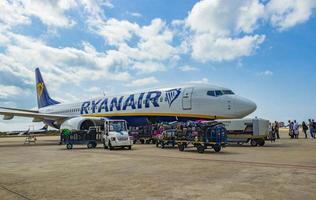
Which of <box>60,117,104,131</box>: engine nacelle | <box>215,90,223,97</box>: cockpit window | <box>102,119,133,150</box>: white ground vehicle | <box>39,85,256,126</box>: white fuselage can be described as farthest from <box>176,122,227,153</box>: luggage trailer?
<box>60,117,104,131</box>: engine nacelle

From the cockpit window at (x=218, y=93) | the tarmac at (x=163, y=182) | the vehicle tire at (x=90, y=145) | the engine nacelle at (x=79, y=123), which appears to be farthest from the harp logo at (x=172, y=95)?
the tarmac at (x=163, y=182)

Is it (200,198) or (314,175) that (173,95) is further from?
(200,198)

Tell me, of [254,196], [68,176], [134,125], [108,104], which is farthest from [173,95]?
[254,196]

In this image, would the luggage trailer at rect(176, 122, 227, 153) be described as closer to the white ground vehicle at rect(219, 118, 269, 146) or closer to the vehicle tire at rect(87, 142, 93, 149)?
the white ground vehicle at rect(219, 118, 269, 146)

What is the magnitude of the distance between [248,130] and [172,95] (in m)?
6.73

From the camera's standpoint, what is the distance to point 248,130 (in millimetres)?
22859

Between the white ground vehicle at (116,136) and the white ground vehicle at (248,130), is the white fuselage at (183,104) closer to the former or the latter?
the white ground vehicle at (248,130)

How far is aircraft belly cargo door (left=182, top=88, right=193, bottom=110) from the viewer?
82.2ft

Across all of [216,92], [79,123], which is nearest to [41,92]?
[79,123]

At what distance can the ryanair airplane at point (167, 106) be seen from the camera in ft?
77.9

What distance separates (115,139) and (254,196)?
15.4 meters

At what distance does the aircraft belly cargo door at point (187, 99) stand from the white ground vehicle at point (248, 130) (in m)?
3.21

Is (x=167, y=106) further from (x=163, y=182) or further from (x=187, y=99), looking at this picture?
(x=163, y=182)

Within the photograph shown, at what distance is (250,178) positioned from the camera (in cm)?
905
